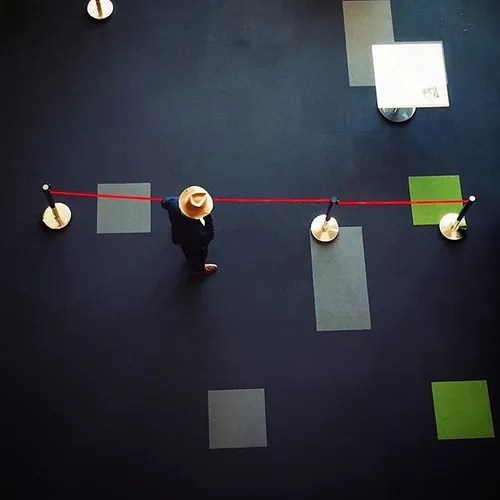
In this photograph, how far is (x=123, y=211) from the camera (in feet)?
18.1

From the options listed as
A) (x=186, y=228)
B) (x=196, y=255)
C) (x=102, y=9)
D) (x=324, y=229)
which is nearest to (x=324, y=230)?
(x=324, y=229)

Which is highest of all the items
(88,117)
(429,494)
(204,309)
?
(88,117)

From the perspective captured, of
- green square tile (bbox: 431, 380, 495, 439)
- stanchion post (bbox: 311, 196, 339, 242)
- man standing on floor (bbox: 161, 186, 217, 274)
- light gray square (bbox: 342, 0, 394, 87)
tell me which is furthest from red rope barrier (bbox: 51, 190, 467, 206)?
green square tile (bbox: 431, 380, 495, 439)

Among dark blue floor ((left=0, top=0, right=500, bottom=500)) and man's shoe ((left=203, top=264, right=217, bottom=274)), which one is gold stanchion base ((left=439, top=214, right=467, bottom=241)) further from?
man's shoe ((left=203, top=264, right=217, bottom=274))

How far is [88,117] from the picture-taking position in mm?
5754

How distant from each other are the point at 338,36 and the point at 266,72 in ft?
2.41

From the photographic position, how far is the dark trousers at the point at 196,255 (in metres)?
4.94

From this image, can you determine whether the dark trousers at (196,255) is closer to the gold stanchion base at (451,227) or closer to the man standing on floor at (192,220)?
the man standing on floor at (192,220)

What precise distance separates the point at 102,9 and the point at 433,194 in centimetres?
323

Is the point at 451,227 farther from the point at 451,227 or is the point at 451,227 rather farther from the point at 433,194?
the point at 433,194

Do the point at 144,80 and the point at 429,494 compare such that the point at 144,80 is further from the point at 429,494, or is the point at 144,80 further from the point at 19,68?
the point at 429,494

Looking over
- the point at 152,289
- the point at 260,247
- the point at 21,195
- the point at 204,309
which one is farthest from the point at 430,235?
the point at 21,195

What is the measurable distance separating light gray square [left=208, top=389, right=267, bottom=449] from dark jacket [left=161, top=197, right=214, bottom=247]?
1.18m

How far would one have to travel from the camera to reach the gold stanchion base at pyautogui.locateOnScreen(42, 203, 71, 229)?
17.9ft
